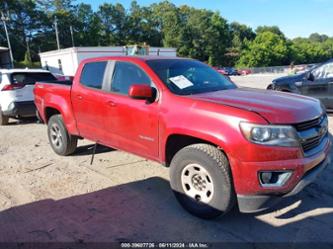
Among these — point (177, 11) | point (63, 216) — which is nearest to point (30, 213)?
point (63, 216)

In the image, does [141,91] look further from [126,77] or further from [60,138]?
[60,138]

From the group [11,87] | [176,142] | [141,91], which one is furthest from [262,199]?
[11,87]

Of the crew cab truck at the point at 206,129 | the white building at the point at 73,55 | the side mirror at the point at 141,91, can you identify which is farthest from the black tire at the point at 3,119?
the white building at the point at 73,55

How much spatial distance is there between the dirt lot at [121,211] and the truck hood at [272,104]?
116cm

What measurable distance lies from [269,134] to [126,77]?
2.19m

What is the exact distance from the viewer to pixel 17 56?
55875 mm

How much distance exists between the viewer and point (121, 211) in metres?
3.93

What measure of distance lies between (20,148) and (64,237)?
13.6 feet

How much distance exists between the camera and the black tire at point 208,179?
3.33 m

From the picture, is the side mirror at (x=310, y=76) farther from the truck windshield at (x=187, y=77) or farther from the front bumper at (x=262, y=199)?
the front bumper at (x=262, y=199)

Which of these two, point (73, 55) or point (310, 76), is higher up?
point (310, 76)

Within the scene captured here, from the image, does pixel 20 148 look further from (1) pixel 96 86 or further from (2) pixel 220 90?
(2) pixel 220 90

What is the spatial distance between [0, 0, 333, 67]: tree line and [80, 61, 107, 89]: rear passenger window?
→ 186ft

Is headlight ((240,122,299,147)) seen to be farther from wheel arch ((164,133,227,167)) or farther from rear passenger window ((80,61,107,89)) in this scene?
rear passenger window ((80,61,107,89))
